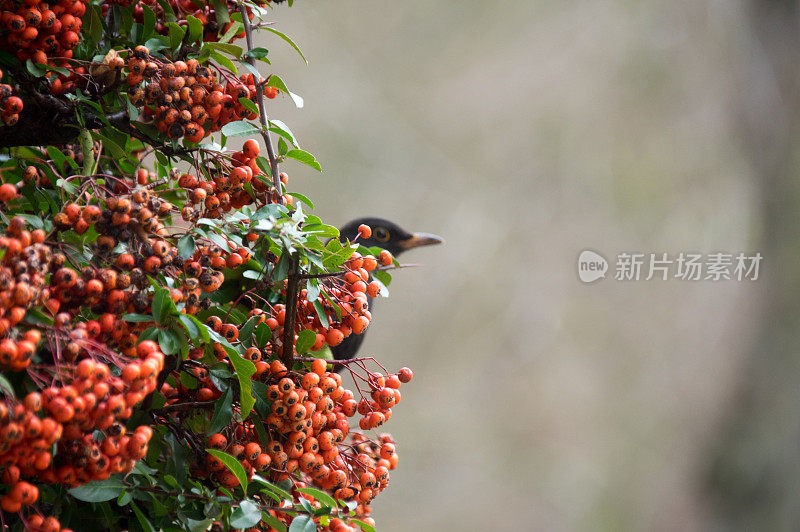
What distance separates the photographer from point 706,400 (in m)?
4.02

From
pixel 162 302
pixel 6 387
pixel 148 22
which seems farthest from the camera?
pixel 148 22

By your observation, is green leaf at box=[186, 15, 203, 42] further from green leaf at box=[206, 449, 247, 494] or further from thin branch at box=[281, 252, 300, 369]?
green leaf at box=[206, 449, 247, 494]

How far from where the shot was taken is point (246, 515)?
2.23ft

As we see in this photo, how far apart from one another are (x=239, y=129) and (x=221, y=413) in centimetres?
30

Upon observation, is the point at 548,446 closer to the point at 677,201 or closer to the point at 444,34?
the point at 677,201

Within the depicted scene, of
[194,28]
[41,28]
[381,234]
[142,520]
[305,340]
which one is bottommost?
[142,520]

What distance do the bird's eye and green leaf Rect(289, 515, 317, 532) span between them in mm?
1031

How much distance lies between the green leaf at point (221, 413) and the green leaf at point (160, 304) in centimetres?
12

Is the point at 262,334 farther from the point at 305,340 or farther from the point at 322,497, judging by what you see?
the point at 322,497

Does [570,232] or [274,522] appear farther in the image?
[570,232]

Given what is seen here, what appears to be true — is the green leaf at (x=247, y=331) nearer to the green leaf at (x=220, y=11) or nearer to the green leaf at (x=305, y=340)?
the green leaf at (x=305, y=340)

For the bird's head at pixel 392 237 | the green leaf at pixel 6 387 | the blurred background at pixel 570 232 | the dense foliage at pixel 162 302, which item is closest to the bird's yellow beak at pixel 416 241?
the bird's head at pixel 392 237

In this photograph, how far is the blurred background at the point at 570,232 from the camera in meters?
3.42

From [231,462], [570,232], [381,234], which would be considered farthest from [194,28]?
[570,232]
